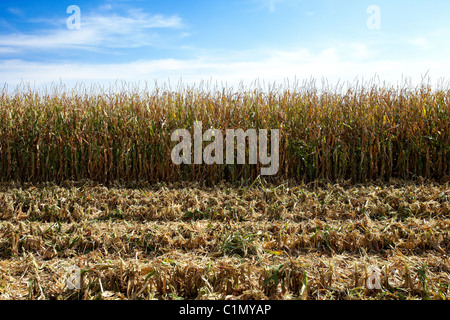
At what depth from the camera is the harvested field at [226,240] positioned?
3.00 metres

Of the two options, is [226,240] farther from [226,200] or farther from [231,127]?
[231,127]

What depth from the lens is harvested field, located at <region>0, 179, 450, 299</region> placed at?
3.00 metres

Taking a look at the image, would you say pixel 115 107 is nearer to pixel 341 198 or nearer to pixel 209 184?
pixel 209 184

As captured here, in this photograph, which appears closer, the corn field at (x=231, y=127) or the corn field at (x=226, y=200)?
the corn field at (x=226, y=200)

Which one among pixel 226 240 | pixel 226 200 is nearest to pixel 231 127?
pixel 226 200

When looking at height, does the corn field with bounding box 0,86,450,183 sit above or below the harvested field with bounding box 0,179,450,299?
above

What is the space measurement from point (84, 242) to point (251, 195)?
102 inches

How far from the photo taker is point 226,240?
3832mm

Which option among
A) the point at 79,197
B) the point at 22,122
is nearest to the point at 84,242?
the point at 79,197

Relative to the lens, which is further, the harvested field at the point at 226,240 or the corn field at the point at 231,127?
the corn field at the point at 231,127

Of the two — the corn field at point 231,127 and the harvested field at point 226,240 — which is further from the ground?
the corn field at point 231,127

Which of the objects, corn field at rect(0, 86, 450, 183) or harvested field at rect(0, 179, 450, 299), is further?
corn field at rect(0, 86, 450, 183)

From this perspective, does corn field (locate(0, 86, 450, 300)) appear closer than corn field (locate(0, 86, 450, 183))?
Yes

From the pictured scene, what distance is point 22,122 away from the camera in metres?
7.35
